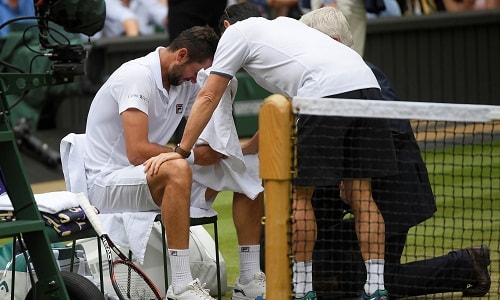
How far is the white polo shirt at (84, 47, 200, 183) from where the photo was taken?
6.39m

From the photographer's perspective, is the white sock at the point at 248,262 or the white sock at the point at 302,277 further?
the white sock at the point at 248,262

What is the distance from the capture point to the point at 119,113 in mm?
6410

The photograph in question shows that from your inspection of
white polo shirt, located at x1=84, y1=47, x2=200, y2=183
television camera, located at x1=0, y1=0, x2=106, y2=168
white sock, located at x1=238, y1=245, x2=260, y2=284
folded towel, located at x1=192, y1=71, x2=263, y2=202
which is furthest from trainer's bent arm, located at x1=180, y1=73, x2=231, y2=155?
white sock, located at x1=238, y1=245, x2=260, y2=284

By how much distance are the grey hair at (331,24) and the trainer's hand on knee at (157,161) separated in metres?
1.04

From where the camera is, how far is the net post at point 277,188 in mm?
4867

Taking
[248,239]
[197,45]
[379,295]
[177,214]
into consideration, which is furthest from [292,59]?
[379,295]

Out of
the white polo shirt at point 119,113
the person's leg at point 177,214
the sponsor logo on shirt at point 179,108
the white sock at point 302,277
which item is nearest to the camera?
the white sock at point 302,277

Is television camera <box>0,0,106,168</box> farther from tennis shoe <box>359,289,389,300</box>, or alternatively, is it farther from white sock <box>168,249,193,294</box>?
tennis shoe <box>359,289,389,300</box>

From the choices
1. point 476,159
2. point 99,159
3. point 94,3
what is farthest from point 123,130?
point 476,159

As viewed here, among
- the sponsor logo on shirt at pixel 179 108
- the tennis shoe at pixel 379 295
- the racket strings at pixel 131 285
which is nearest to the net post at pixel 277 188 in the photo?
the tennis shoe at pixel 379 295

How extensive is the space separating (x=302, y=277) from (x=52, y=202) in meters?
1.23

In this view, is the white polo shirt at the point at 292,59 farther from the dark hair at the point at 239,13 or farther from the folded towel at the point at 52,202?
the folded towel at the point at 52,202

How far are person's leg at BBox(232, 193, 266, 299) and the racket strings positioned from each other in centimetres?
64

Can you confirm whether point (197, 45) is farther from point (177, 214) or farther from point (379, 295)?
point (379, 295)
